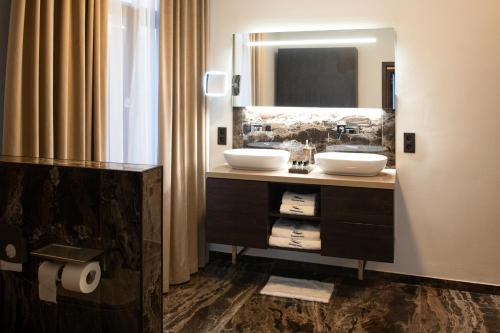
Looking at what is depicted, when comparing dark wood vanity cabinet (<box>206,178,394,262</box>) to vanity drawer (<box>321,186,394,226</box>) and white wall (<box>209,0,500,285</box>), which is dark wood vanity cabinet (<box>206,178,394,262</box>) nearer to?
vanity drawer (<box>321,186,394,226</box>)

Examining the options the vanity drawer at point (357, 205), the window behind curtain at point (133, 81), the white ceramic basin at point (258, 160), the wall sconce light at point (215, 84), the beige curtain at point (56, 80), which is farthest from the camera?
the wall sconce light at point (215, 84)

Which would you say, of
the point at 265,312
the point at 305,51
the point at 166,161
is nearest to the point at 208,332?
the point at 265,312

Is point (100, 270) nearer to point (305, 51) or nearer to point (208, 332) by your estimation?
point (208, 332)

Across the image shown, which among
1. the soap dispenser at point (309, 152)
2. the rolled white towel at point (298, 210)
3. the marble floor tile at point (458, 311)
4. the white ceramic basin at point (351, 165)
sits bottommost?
the marble floor tile at point (458, 311)

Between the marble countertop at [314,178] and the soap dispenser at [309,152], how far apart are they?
116mm

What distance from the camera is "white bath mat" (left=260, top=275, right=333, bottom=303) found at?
3062 mm

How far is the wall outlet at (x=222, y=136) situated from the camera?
367 centimetres

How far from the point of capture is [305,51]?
336 cm

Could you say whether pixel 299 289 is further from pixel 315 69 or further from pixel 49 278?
pixel 49 278

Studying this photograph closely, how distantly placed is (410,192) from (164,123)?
1.82 m

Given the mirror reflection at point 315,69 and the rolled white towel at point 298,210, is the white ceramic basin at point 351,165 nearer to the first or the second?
the rolled white towel at point 298,210

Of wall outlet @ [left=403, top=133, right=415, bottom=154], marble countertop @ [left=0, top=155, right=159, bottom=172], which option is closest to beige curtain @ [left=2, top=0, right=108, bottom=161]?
marble countertop @ [left=0, top=155, right=159, bottom=172]

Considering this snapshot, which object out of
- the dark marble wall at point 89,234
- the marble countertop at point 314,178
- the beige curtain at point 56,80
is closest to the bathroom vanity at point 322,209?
the marble countertop at point 314,178

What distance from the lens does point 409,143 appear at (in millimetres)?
3227
